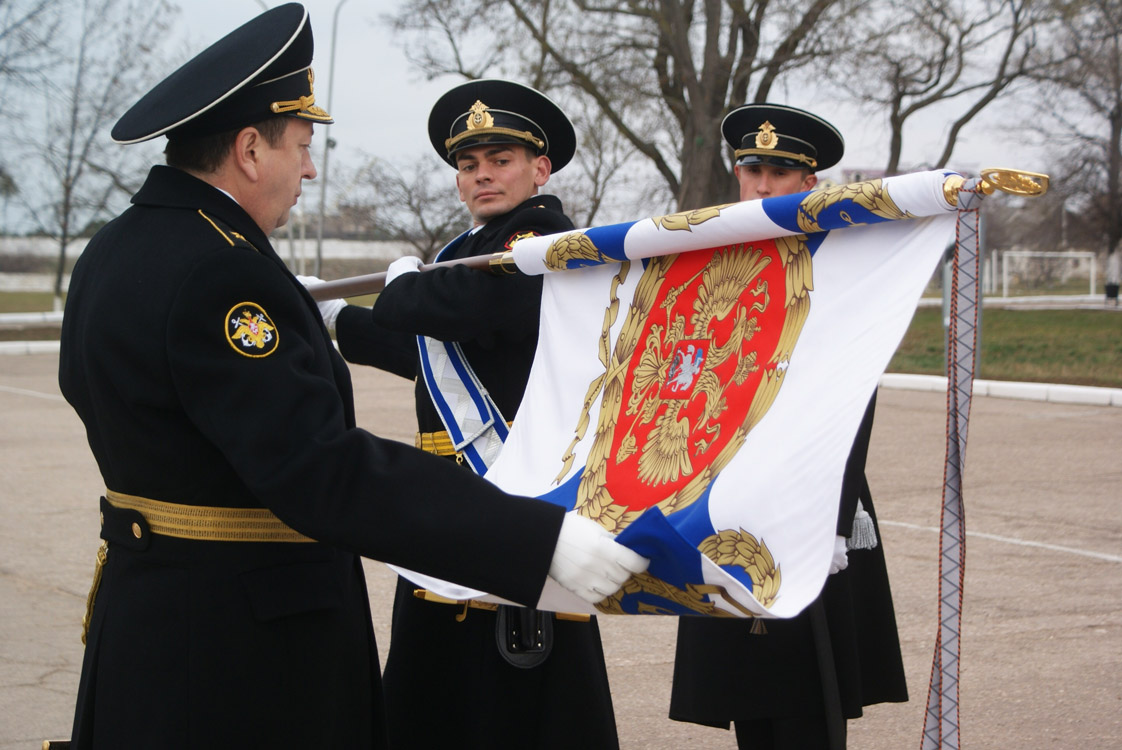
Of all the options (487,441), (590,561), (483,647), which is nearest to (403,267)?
(487,441)

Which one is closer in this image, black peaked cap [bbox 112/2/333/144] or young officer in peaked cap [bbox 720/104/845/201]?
black peaked cap [bbox 112/2/333/144]

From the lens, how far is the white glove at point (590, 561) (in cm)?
171

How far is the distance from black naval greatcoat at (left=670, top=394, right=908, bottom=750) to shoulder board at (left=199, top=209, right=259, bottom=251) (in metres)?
1.57

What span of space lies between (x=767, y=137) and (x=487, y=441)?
144 cm

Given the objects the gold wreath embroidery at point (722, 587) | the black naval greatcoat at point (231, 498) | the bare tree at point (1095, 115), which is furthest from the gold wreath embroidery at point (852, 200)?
the bare tree at point (1095, 115)

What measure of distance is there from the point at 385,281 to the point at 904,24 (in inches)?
733

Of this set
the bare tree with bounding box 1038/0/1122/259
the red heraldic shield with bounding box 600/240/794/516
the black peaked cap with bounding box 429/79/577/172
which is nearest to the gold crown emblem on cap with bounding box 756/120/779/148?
the black peaked cap with bounding box 429/79/577/172

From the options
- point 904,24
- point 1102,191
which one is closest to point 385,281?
point 904,24

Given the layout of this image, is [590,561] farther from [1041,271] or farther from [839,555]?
[1041,271]

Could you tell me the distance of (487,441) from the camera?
8.97ft

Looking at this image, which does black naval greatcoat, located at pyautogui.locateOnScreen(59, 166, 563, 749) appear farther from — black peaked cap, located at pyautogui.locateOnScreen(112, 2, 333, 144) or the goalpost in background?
the goalpost in background

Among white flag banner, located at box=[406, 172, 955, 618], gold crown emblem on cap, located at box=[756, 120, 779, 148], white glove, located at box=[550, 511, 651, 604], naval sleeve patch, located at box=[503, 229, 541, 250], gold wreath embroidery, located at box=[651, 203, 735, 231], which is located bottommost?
white glove, located at box=[550, 511, 651, 604]

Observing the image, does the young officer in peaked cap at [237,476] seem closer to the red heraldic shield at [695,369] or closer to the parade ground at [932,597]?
the parade ground at [932,597]

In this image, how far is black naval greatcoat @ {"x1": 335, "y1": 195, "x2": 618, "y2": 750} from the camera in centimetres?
269
